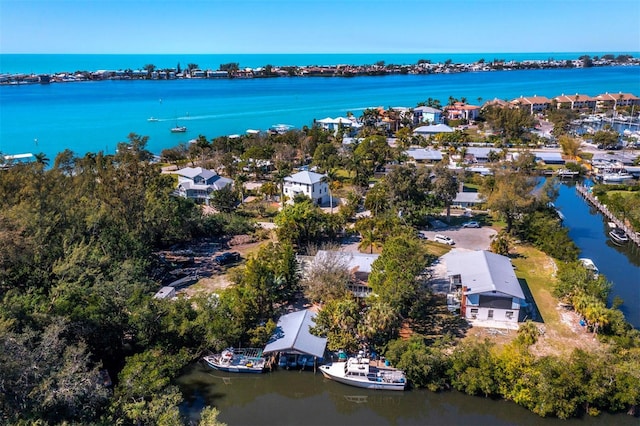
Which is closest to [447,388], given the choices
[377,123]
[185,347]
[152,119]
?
[185,347]

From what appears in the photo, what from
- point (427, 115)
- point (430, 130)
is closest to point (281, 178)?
point (430, 130)

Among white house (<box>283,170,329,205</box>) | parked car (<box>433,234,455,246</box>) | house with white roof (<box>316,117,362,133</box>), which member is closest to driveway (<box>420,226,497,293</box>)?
parked car (<box>433,234,455,246</box>)

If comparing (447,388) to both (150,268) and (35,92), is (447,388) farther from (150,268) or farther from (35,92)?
(35,92)

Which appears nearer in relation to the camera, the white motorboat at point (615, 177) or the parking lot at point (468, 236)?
the parking lot at point (468, 236)

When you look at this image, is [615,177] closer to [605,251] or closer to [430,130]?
[605,251]

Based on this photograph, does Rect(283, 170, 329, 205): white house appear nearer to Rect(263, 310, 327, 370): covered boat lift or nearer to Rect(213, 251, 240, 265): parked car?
Rect(213, 251, 240, 265): parked car

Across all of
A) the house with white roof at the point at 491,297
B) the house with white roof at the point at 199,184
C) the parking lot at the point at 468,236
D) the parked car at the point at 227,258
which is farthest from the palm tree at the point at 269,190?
the house with white roof at the point at 491,297

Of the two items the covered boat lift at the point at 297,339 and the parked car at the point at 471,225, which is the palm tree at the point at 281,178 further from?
the covered boat lift at the point at 297,339
